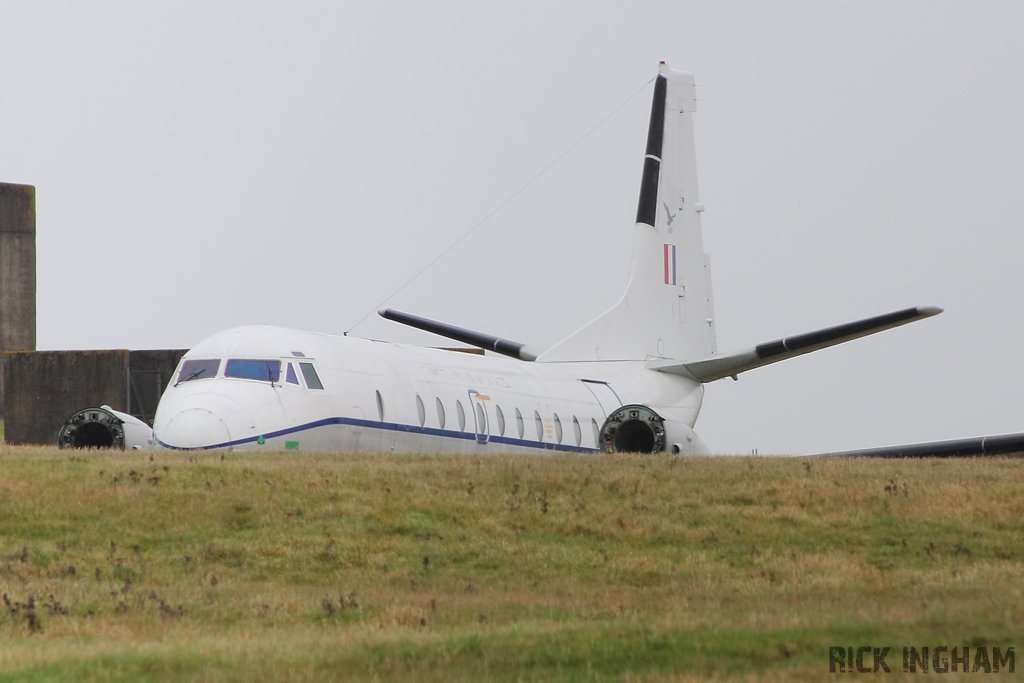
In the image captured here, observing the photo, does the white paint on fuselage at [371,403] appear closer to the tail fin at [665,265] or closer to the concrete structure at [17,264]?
the tail fin at [665,265]

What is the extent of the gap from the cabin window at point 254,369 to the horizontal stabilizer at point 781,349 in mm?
12597

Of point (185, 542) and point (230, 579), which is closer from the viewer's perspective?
point (230, 579)

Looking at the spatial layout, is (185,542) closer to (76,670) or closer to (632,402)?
(76,670)

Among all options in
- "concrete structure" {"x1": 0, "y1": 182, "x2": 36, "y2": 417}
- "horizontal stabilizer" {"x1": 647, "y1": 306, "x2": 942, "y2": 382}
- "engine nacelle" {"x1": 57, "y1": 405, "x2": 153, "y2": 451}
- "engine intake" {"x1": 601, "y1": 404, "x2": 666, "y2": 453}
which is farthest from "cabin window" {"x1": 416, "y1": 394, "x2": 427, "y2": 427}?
"concrete structure" {"x1": 0, "y1": 182, "x2": 36, "y2": 417}

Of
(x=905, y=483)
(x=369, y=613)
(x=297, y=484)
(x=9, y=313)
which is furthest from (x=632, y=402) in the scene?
(x=9, y=313)

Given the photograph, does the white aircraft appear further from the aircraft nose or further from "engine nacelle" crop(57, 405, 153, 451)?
"engine nacelle" crop(57, 405, 153, 451)

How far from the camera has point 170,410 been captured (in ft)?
68.2

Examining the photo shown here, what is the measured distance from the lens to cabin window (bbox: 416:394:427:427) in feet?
78.3

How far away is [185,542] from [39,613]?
3.45 meters

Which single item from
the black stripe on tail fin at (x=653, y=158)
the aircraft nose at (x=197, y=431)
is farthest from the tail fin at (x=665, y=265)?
the aircraft nose at (x=197, y=431)

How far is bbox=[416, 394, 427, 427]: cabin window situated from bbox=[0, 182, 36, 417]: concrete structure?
2446cm

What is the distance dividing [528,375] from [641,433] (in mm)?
4254

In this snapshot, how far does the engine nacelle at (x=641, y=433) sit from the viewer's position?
25.2 m

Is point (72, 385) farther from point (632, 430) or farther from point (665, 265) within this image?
point (632, 430)
